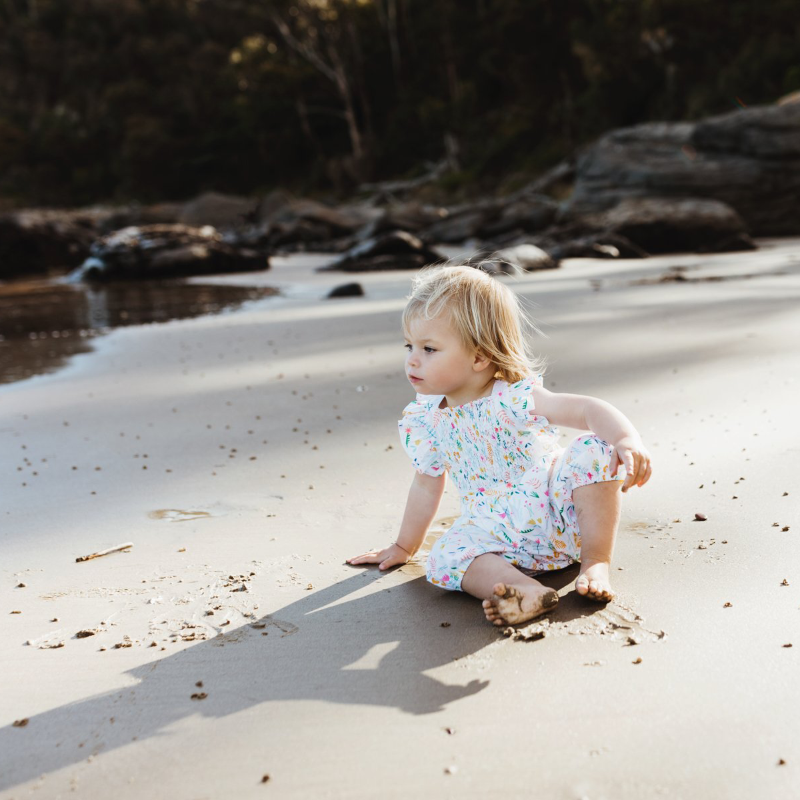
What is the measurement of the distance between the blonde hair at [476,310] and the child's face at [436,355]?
0.02 meters

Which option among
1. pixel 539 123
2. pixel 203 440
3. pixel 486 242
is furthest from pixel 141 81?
pixel 203 440

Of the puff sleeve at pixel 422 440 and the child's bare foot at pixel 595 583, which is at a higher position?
the puff sleeve at pixel 422 440

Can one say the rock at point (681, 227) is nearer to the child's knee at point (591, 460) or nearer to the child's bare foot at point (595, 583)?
the child's knee at point (591, 460)

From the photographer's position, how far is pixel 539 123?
28969 mm

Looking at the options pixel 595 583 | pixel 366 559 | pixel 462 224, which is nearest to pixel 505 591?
pixel 595 583

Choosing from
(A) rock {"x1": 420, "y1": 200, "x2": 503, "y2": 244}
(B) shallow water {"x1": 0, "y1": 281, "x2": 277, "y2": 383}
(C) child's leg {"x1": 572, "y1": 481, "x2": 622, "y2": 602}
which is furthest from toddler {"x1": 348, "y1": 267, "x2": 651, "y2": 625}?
(A) rock {"x1": 420, "y1": 200, "x2": 503, "y2": 244}

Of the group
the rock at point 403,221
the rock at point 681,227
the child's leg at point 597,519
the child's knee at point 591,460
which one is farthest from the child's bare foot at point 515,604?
the rock at point 403,221

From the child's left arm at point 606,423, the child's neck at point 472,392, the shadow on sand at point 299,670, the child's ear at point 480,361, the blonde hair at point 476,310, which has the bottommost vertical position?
the shadow on sand at point 299,670

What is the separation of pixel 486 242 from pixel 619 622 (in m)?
16.1

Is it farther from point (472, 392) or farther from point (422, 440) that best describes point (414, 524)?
point (472, 392)

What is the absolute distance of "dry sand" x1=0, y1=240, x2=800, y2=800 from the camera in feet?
5.10

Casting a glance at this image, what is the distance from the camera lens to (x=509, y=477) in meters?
2.50

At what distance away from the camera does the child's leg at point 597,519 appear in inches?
89.4

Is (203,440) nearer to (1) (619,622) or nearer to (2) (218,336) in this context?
(1) (619,622)
